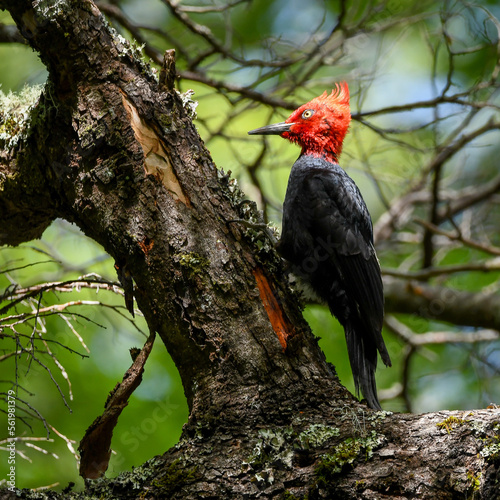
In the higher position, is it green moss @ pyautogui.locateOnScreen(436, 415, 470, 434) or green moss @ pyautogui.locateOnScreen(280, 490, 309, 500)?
green moss @ pyautogui.locateOnScreen(436, 415, 470, 434)

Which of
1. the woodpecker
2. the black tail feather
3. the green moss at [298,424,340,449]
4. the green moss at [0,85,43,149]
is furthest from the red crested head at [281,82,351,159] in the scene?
the green moss at [298,424,340,449]

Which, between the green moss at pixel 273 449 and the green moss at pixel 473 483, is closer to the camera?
the green moss at pixel 473 483

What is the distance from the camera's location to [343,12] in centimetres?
355

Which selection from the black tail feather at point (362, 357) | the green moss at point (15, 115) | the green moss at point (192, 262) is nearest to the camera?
the green moss at point (192, 262)

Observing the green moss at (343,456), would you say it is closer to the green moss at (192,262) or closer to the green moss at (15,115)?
the green moss at (192,262)

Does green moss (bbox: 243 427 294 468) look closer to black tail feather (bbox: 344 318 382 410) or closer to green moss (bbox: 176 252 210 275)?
green moss (bbox: 176 252 210 275)

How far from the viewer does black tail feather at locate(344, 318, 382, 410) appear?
2.77m

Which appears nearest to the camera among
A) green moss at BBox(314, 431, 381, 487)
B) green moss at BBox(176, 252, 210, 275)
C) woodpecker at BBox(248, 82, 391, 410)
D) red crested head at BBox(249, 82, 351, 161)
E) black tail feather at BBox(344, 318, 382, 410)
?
green moss at BBox(314, 431, 381, 487)

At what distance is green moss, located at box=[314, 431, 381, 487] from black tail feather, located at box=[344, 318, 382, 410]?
38.9 inches

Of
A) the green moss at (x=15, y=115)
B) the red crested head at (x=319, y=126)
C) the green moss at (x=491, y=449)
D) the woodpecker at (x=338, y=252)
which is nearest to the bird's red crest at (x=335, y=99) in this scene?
the red crested head at (x=319, y=126)

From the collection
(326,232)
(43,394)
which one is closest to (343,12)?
(326,232)

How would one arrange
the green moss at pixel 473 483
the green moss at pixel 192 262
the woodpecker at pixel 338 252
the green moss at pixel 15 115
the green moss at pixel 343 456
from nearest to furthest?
the green moss at pixel 473 483 → the green moss at pixel 343 456 → the green moss at pixel 192 262 → the green moss at pixel 15 115 → the woodpecker at pixel 338 252

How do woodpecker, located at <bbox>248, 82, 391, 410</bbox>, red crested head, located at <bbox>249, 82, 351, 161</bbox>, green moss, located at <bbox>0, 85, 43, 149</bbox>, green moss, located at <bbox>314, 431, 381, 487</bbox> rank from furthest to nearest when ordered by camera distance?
red crested head, located at <bbox>249, 82, 351, 161</bbox> → woodpecker, located at <bbox>248, 82, 391, 410</bbox> → green moss, located at <bbox>0, 85, 43, 149</bbox> → green moss, located at <bbox>314, 431, 381, 487</bbox>

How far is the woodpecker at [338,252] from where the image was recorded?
2.96 m
